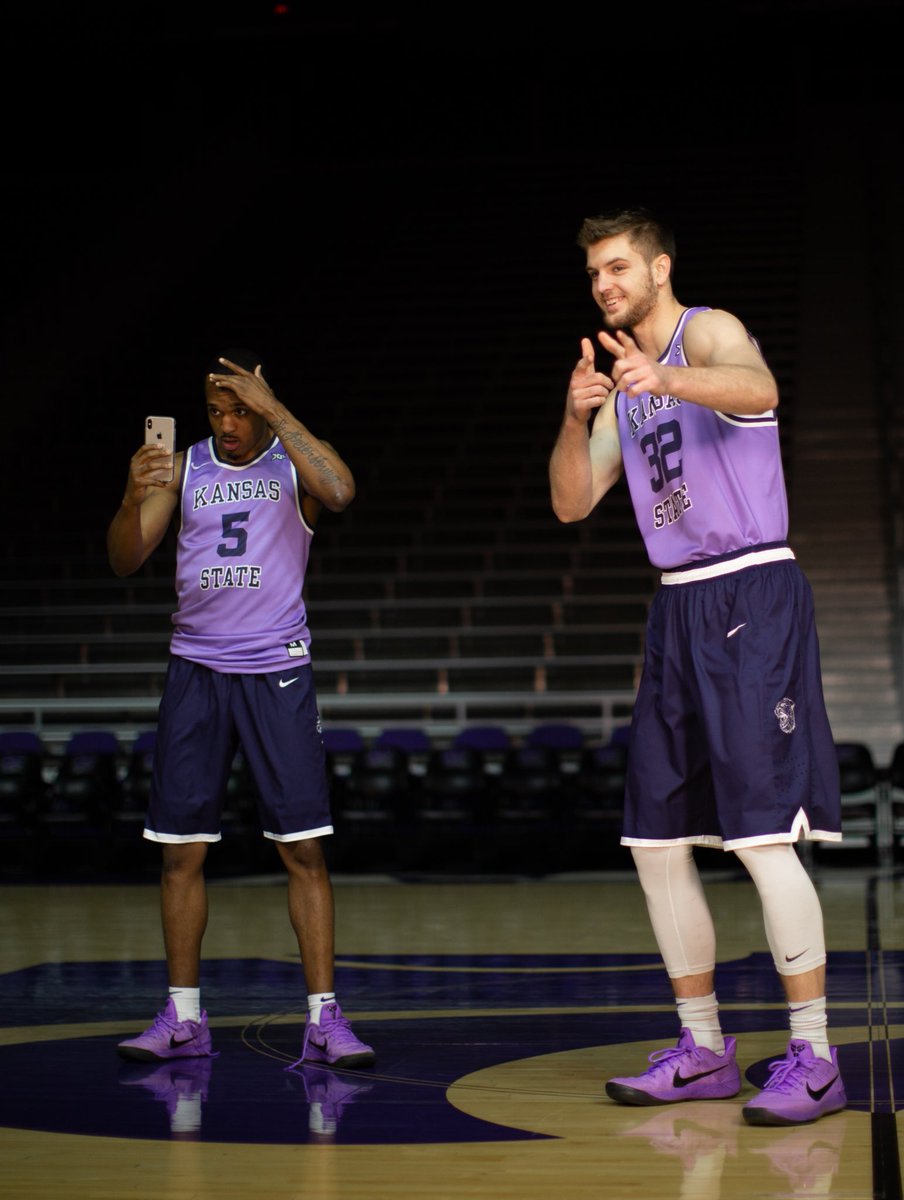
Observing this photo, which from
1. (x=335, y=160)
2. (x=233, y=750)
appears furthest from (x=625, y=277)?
(x=335, y=160)

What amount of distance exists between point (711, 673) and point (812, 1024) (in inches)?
30.7

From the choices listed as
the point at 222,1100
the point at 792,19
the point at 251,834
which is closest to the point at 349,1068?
the point at 222,1100

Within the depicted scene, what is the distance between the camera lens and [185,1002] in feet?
13.7

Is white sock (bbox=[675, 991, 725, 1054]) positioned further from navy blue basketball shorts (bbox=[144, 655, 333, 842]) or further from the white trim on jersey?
the white trim on jersey

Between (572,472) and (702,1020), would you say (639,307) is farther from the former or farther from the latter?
(702,1020)

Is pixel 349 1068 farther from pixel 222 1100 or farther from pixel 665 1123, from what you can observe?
pixel 665 1123

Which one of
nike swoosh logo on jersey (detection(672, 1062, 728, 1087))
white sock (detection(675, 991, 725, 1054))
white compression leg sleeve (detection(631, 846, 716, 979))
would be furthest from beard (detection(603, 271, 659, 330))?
nike swoosh logo on jersey (detection(672, 1062, 728, 1087))

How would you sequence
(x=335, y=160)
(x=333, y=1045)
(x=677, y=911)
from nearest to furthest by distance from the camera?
(x=677, y=911), (x=333, y=1045), (x=335, y=160)

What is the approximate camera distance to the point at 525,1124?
129 inches

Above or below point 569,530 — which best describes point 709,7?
above

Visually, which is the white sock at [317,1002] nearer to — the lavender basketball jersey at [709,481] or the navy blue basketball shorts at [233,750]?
the navy blue basketball shorts at [233,750]

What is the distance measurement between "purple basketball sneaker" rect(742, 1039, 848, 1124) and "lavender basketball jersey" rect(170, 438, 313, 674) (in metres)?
1.63

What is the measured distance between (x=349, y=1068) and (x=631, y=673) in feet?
27.4

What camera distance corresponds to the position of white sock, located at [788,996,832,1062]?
3.37 m
